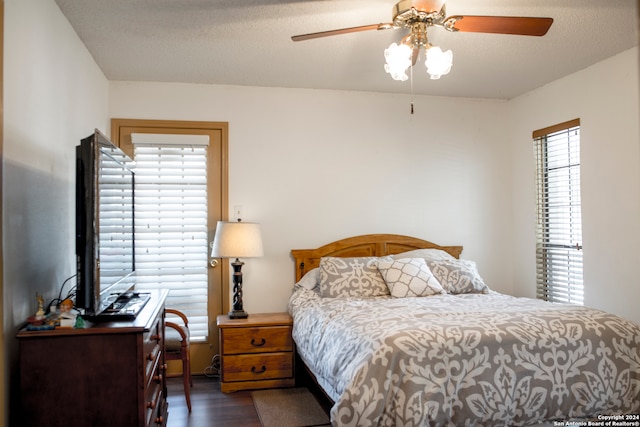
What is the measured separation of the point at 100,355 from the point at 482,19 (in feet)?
7.68

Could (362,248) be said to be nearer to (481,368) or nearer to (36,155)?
(481,368)

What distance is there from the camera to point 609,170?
3609 mm

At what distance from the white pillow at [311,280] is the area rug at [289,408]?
0.82 metres

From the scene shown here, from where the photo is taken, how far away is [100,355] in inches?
79.0

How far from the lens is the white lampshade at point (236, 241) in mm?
3748

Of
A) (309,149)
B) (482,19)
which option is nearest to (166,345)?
(309,149)

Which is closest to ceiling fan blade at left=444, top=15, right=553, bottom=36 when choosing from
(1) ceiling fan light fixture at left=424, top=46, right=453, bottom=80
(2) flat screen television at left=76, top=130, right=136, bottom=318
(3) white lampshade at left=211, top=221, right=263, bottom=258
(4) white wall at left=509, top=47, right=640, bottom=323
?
(1) ceiling fan light fixture at left=424, top=46, right=453, bottom=80

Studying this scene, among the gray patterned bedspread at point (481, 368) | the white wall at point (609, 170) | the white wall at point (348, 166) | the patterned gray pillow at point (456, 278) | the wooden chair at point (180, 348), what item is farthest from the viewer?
the white wall at point (348, 166)

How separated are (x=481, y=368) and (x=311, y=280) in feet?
6.33

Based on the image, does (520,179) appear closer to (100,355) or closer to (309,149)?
(309,149)

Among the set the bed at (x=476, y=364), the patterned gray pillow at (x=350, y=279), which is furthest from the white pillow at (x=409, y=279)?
the bed at (x=476, y=364)

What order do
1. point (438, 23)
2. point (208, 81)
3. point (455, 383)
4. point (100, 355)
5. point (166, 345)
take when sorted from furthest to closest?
point (208, 81) < point (166, 345) < point (438, 23) < point (455, 383) < point (100, 355)

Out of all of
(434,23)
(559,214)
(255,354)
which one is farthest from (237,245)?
(559,214)

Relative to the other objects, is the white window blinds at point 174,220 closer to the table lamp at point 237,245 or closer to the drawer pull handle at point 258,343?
the table lamp at point 237,245
